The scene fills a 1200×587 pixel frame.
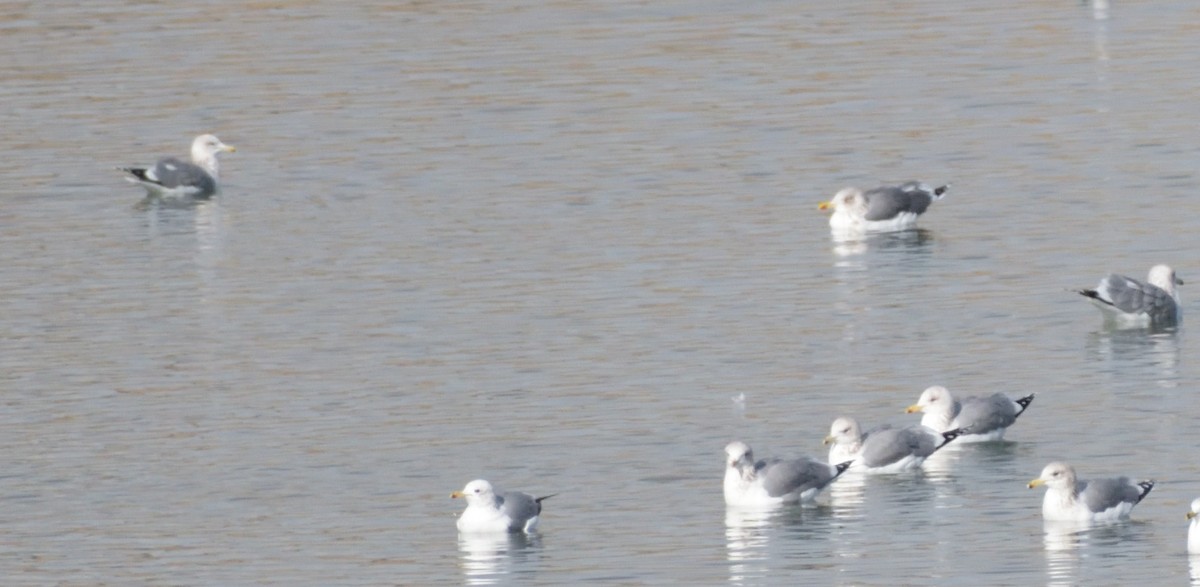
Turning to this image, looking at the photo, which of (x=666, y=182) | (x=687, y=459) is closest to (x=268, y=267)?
(x=666, y=182)

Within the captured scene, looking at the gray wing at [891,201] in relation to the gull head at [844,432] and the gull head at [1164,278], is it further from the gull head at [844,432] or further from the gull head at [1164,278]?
the gull head at [844,432]

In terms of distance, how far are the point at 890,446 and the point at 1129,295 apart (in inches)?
206

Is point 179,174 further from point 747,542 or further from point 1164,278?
point 747,542

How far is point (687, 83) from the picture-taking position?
41469 millimetres

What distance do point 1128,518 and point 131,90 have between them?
28214 millimetres

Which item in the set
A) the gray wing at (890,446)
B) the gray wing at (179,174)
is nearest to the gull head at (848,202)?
the gray wing at (179,174)

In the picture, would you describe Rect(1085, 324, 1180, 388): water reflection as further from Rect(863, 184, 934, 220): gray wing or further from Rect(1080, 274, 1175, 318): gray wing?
Rect(863, 184, 934, 220): gray wing

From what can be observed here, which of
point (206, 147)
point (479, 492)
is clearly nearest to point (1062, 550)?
point (479, 492)

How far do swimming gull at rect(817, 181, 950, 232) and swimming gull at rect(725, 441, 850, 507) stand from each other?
10729 millimetres

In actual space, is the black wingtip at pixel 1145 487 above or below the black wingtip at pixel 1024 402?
below

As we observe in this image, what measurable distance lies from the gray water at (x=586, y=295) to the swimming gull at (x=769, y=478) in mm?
207

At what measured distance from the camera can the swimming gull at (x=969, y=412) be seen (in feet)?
66.5

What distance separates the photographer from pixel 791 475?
62.3 ft

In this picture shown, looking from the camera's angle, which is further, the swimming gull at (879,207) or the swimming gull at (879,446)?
the swimming gull at (879,207)
